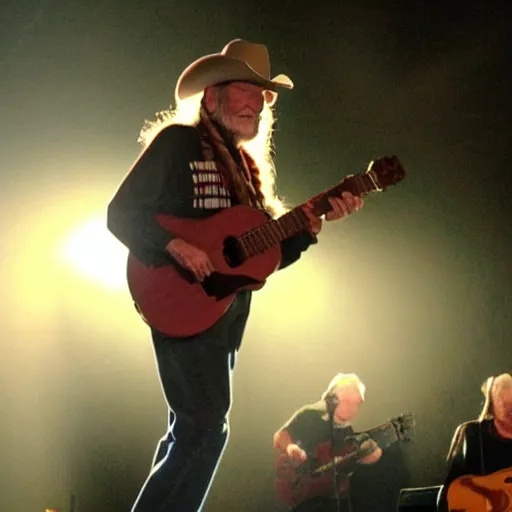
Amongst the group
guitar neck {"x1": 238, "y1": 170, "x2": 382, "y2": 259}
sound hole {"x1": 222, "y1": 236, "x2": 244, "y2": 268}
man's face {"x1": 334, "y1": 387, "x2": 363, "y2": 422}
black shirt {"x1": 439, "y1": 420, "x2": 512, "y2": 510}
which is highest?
guitar neck {"x1": 238, "y1": 170, "x2": 382, "y2": 259}

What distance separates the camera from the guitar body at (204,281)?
1.86 m

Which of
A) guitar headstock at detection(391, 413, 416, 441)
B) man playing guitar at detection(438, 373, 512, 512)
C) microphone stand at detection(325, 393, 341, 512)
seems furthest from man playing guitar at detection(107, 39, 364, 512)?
man playing guitar at detection(438, 373, 512, 512)

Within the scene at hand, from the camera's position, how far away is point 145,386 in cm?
218

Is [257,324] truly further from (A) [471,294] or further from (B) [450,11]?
(B) [450,11]

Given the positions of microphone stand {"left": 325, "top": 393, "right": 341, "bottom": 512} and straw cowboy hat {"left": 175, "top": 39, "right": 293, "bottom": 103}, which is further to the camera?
microphone stand {"left": 325, "top": 393, "right": 341, "bottom": 512}

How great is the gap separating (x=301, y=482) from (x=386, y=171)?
879 millimetres

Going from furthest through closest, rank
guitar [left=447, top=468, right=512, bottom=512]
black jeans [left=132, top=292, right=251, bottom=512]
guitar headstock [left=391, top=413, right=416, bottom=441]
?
guitar headstock [left=391, top=413, right=416, bottom=441] → guitar [left=447, top=468, right=512, bottom=512] → black jeans [left=132, top=292, right=251, bottom=512]

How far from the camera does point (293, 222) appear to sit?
1919 mm

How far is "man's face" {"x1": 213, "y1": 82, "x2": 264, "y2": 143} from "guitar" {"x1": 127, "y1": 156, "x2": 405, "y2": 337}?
230mm

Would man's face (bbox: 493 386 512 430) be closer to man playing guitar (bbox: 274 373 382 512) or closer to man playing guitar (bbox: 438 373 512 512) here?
man playing guitar (bbox: 438 373 512 512)

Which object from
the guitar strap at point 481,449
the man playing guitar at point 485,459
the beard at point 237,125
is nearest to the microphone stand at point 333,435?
the man playing guitar at point 485,459

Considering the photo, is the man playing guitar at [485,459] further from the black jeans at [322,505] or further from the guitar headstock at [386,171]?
the guitar headstock at [386,171]

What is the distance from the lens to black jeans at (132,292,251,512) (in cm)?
179

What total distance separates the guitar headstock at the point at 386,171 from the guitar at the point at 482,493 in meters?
0.83
